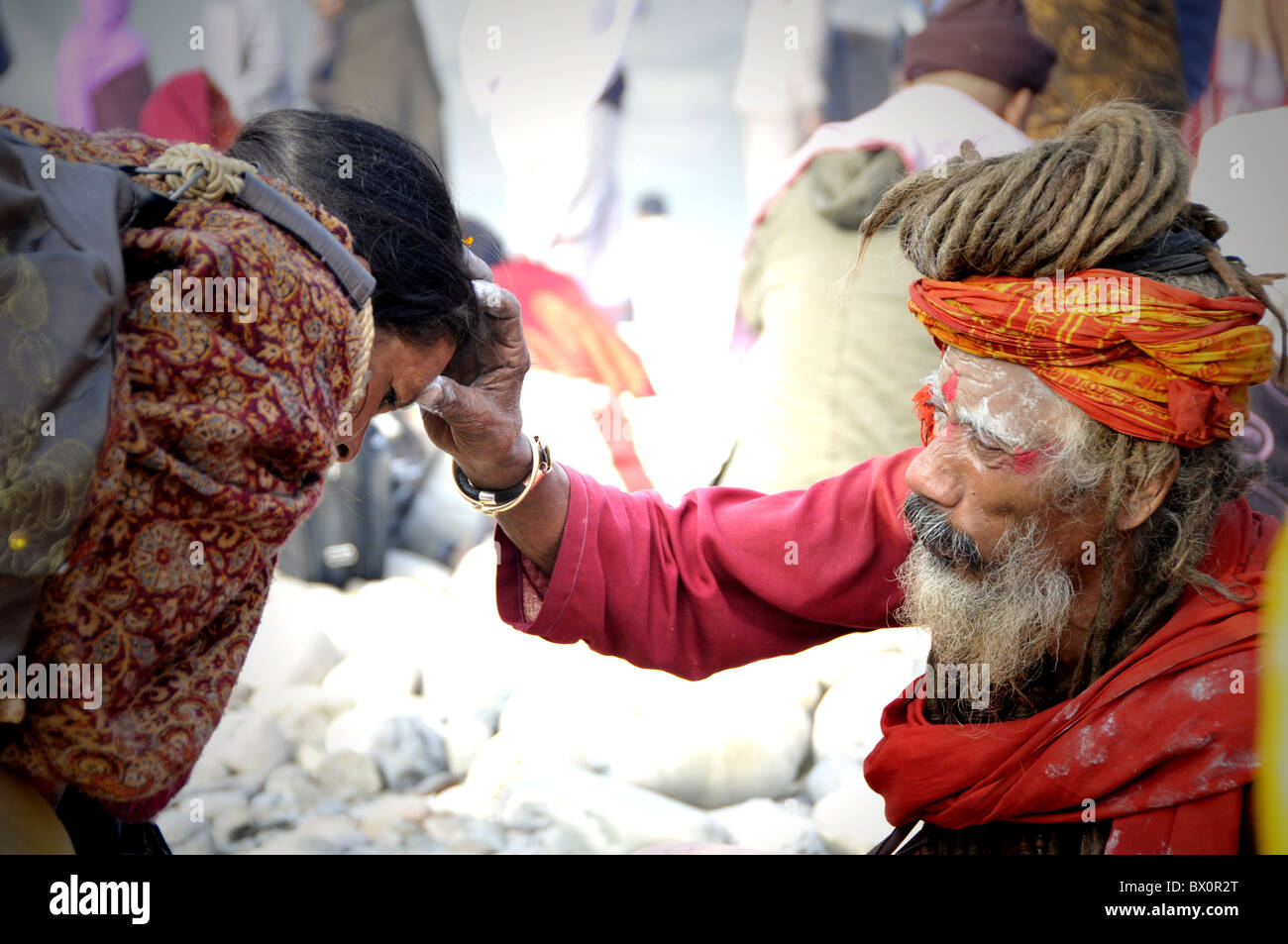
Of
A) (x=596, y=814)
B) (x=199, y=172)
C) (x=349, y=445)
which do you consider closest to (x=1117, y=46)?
(x=596, y=814)

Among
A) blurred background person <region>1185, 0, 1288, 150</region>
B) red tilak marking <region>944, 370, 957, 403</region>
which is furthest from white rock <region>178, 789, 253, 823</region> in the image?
blurred background person <region>1185, 0, 1288, 150</region>

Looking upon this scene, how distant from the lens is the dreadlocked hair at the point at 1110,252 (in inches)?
64.8

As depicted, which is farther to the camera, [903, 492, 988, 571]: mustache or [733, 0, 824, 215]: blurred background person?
[733, 0, 824, 215]: blurred background person

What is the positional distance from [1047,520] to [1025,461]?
12 centimetres

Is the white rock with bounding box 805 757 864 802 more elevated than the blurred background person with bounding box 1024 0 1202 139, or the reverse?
the blurred background person with bounding box 1024 0 1202 139

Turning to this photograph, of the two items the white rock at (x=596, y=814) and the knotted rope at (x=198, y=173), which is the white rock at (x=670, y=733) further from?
the knotted rope at (x=198, y=173)

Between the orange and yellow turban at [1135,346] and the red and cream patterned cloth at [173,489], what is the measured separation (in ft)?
3.47

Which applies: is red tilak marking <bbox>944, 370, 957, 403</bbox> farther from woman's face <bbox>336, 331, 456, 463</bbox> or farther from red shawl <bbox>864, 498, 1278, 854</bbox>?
woman's face <bbox>336, 331, 456, 463</bbox>

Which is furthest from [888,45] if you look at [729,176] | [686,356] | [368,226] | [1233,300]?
[368,226]

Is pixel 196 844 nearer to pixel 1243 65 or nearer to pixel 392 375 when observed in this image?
pixel 392 375

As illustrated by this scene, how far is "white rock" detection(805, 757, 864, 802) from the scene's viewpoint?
10.3 feet

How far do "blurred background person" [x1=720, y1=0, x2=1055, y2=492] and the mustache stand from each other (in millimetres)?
1793

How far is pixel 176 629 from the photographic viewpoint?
1181 millimetres

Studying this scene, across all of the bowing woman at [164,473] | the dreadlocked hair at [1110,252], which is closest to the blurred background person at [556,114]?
the dreadlocked hair at [1110,252]
